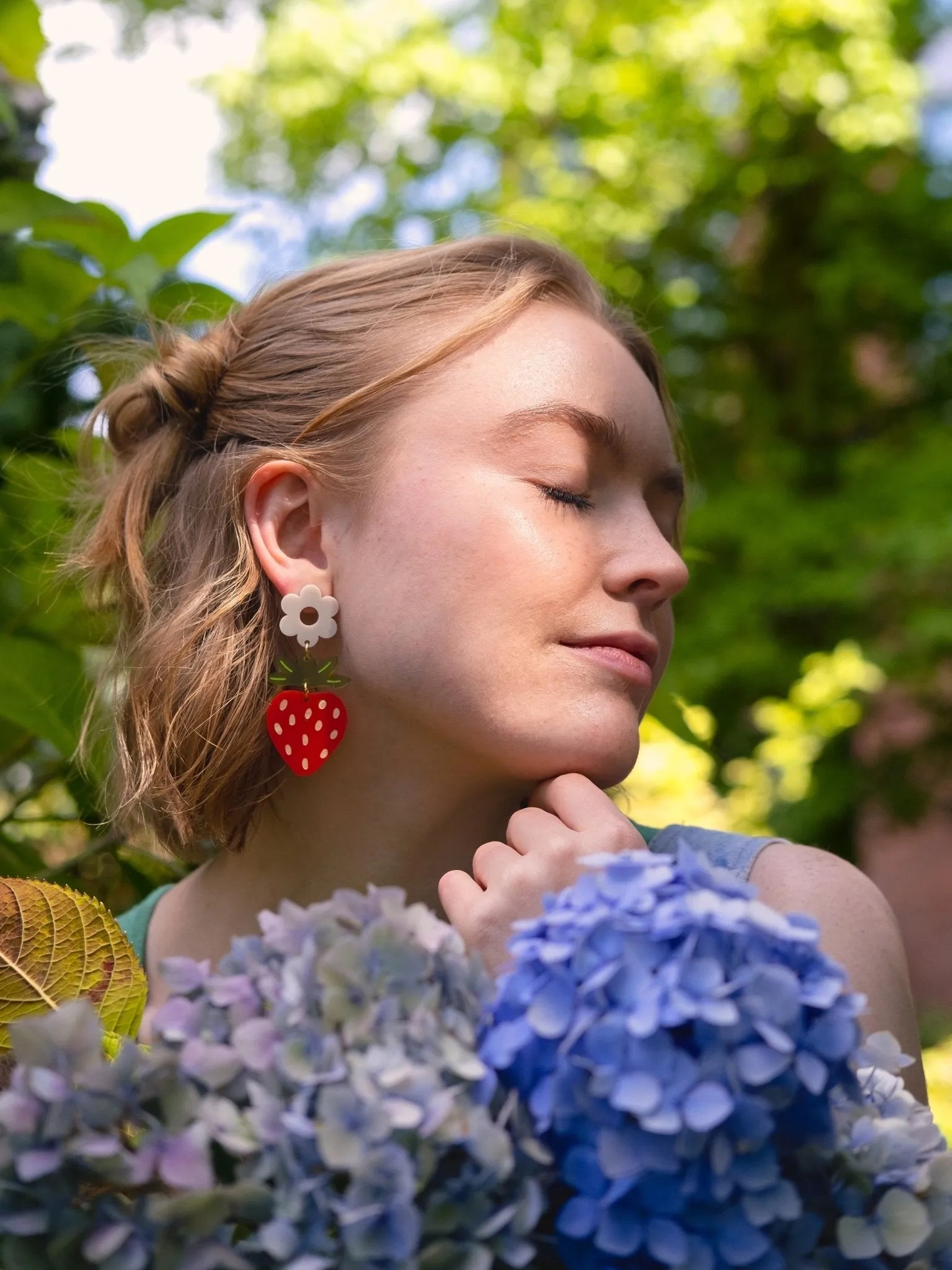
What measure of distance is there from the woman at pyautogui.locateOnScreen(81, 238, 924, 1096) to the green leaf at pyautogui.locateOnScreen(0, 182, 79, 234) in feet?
0.82

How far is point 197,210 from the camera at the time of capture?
69.3 inches

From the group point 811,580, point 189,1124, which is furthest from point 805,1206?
point 811,580

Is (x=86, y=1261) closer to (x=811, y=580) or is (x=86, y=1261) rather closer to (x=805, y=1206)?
(x=805, y=1206)

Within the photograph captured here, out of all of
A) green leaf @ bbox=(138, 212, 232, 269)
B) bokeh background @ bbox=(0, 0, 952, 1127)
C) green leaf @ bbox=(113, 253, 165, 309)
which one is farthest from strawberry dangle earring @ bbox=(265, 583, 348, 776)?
bokeh background @ bbox=(0, 0, 952, 1127)

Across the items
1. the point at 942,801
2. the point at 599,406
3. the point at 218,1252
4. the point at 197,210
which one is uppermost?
the point at 197,210

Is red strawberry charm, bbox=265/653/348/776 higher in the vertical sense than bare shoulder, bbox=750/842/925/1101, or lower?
higher

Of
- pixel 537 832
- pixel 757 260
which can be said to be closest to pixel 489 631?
pixel 537 832

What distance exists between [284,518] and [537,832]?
61cm

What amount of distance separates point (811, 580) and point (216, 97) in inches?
299

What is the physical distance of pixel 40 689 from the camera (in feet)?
5.38

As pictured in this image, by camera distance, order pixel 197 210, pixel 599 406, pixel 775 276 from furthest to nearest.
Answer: pixel 775 276 < pixel 197 210 < pixel 599 406

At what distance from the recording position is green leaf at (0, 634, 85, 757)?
160cm

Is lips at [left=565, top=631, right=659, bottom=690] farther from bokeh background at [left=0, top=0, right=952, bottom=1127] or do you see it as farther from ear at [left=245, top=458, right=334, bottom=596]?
bokeh background at [left=0, top=0, right=952, bottom=1127]

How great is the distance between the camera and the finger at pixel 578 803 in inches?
48.7
